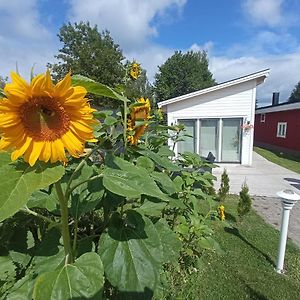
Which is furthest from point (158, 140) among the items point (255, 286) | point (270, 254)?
point (270, 254)

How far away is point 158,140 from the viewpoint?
167 cm

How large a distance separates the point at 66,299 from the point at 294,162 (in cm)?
1492

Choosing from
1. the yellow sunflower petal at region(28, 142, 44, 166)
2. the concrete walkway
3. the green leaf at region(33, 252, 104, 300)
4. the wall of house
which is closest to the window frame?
the concrete walkway

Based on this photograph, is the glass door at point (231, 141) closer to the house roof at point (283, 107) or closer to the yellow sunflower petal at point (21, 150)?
the house roof at point (283, 107)

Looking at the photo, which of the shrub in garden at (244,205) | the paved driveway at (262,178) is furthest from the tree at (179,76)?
the shrub in garden at (244,205)

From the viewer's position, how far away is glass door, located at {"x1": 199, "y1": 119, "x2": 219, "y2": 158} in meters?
12.3

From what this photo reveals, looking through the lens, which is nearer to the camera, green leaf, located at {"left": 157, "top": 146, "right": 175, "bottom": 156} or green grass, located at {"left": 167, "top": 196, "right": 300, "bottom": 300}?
green leaf, located at {"left": 157, "top": 146, "right": 175, "bottom": 156}

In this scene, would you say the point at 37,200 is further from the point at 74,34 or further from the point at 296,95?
the point at 296,95

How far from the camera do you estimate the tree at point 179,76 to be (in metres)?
44.6

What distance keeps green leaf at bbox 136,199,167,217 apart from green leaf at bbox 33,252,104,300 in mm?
357

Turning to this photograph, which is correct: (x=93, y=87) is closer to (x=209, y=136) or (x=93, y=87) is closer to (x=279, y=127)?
(x=209, y=136)

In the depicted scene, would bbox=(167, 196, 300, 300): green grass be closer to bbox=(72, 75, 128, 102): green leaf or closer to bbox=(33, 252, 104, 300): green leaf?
bbox=(33, 252, 104, 300): green leaf

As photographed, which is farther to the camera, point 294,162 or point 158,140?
point 294,162

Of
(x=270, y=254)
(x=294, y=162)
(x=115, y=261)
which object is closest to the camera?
(x=115, y=261)
